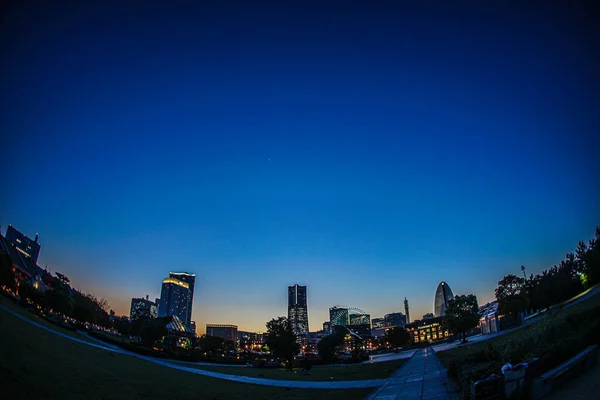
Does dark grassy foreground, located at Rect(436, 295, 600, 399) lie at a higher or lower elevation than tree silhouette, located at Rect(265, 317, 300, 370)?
higher

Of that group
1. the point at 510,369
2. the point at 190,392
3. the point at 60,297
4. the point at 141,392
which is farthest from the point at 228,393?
the point at 60,297

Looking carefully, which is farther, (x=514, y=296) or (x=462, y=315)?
(x=462, y=315)

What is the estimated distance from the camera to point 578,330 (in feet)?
42.3

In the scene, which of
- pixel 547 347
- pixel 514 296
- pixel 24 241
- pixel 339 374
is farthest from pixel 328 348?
pixel 24 241

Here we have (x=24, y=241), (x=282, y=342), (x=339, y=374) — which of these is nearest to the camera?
(x=339, y=374)

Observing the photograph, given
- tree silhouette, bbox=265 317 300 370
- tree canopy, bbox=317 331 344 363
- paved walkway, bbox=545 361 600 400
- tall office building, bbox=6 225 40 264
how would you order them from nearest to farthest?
paved walkway, bbox=545 361 600 400 → tree silhouette, bbox=265 317 300 370 → tree canopy, bbox=317 331 344 363 → tall office building, bbox=6 225 40 264

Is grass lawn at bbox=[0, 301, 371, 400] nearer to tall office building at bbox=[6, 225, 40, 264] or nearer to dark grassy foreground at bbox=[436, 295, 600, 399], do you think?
dark grassy foreground at bbox=[436, 295, 600, 399]

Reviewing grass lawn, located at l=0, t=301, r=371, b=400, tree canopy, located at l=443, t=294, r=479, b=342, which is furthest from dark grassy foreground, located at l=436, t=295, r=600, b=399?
tree canopy, located at l=443, t=294, r=479, b=342

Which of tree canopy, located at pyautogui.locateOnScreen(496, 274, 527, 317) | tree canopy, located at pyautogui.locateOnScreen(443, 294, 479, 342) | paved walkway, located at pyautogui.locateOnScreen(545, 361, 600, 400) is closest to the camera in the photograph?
paved walkway, located at pyautogui.locateOnScreen(545, 361, 600, 400)

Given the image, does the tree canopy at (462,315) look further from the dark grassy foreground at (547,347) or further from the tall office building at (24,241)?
the tall office building at (24,241)

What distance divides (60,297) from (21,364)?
6004 cm

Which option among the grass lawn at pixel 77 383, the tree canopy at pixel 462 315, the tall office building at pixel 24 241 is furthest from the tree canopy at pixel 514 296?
the tall office building at pixel 24 241

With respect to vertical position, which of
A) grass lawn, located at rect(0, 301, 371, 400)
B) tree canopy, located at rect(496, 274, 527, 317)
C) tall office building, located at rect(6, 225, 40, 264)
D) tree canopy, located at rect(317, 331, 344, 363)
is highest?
tall office building, located at rect(6, 225, 40, 264)

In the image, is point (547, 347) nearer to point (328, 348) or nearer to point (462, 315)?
point (328, 348)
